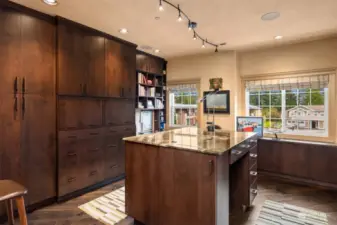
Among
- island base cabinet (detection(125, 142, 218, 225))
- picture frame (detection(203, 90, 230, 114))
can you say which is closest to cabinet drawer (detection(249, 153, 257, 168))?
island base cabinet (detection(125, 142, 218, 225))

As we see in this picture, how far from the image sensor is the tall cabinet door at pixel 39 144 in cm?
252

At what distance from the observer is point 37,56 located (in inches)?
103

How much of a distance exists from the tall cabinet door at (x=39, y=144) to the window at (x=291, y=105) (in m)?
3.81

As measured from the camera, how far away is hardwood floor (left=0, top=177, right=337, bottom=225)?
2.37m

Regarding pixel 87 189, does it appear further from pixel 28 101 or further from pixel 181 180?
pixel 181 180

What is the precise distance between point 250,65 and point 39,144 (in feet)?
13.5

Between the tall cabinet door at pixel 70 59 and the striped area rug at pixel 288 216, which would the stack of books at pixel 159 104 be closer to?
the tall cabinet door at pixel 70 59

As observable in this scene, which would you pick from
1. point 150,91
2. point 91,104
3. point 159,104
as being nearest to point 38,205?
point 91,104

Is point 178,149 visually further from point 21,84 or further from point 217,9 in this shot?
point 21,84

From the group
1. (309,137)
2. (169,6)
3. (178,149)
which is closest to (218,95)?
(309,137)

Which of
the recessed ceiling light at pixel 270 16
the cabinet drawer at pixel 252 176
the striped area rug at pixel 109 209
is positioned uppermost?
the recessed ceiling light at pixel 270 16

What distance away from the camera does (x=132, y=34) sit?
3.40 meters

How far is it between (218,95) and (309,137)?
74.6 inches

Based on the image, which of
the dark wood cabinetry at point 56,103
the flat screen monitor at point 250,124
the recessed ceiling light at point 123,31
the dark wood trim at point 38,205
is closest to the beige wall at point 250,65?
the flat screen monitor at point 250,124
